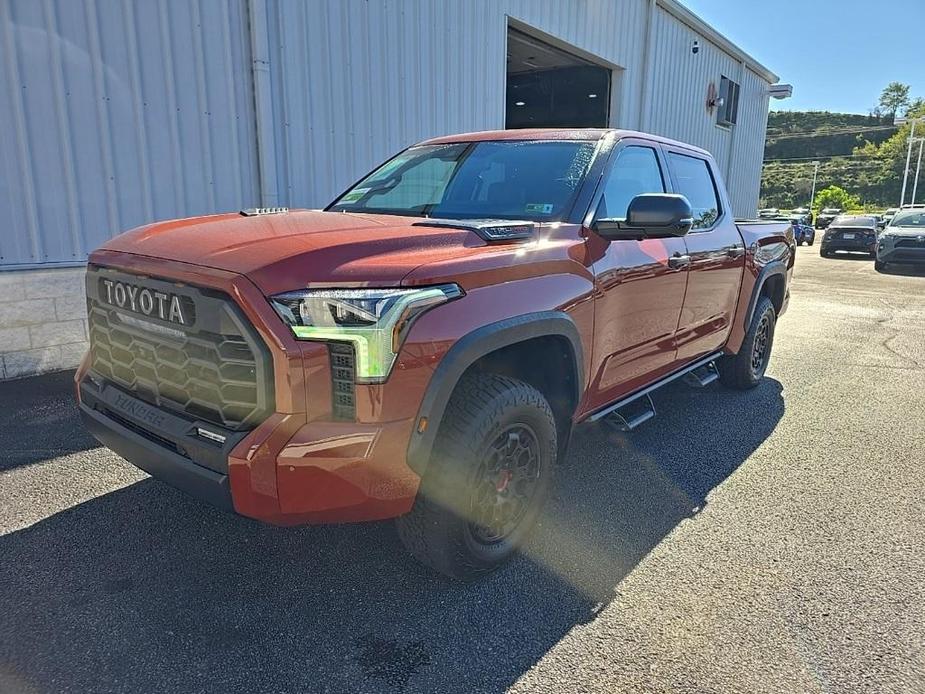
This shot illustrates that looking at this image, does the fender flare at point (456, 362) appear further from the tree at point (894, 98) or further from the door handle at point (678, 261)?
the tree at point (894, 98)

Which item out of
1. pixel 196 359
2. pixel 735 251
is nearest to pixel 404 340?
pixel 196 359

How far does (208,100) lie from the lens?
6.05 metres

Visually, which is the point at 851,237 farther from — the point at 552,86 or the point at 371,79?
the point at 371,79

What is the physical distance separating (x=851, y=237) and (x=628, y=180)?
72.3ft

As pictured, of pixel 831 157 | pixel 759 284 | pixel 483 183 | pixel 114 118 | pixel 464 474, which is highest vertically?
pixel 831 157

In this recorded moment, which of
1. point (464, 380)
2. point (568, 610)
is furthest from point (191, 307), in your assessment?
point (568, 610)

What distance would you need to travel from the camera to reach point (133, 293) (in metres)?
2.49

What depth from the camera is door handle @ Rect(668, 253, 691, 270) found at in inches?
147

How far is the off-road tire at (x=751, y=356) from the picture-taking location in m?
5.32

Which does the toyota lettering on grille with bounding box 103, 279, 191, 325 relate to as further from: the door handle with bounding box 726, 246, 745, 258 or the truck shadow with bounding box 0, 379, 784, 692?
the door handle with bounding box 726, 246, 745, 258

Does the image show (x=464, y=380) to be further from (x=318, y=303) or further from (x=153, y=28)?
(x=153, y=28)

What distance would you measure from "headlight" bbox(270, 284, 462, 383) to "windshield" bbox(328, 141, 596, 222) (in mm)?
1263

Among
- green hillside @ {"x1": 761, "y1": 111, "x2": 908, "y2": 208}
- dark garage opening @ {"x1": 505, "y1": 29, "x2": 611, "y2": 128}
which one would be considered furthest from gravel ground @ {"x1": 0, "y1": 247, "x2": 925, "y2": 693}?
green hillside @ {"x1": 761, "y1": 111, "x2": 908, "y2": 208}

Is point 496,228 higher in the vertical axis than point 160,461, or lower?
higher
